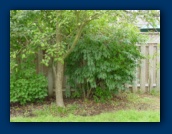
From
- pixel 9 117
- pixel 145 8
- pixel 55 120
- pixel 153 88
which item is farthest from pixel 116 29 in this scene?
pixel 9 117

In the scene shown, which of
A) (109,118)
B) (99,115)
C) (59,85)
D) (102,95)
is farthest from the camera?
(102,95)

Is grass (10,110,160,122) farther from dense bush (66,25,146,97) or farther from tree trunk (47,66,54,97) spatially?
tree trunk (47,66,54,97)

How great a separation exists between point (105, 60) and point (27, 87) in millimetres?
1255

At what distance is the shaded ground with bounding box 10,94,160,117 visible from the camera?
4250mm

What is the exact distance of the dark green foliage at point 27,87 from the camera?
438 cm

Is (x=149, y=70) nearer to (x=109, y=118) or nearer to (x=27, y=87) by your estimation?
(x=109, y=118)

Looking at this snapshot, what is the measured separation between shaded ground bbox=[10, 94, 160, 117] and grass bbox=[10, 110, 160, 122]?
0.18 meters

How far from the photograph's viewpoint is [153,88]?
514cm

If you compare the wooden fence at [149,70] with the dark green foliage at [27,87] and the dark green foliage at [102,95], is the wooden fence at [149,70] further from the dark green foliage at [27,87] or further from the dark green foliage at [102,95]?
the dark green foliage at [27,87]

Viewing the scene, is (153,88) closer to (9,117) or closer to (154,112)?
(154,112)

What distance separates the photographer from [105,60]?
4.46 metres

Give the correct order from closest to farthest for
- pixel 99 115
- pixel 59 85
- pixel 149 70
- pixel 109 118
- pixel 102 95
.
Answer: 1. pixel 109 118
2. pixel 99 115
3. pixel 59 85
4. pixel 102 95
5. pixel 149 70

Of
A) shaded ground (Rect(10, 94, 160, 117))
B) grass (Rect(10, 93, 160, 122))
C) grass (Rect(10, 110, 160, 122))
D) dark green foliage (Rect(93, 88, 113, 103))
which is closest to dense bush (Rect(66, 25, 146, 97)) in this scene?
dark green foliage (Rect(93, 88, 113, 103))

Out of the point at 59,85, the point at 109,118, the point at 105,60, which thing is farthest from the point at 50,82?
the point at 109,118
